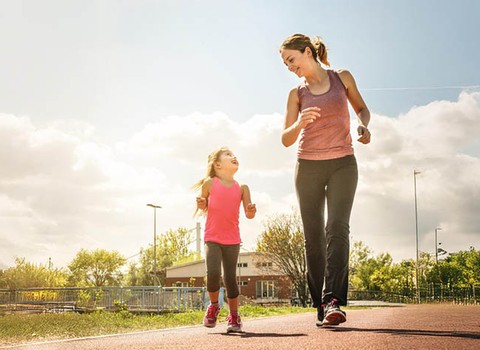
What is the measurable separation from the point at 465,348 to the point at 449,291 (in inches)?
1979

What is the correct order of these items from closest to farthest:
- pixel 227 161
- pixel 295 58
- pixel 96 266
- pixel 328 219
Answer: pixel 328 219
pixel 295 58
pixel 227 161
pixel 96 266

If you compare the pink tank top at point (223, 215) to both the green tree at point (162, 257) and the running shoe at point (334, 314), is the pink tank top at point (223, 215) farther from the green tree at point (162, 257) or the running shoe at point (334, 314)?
the green tree at point (162, 257)

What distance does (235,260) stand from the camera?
5.53m

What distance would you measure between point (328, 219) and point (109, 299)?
22.6 metres

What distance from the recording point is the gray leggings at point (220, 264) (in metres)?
5.42

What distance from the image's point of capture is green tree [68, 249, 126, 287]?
78.6m

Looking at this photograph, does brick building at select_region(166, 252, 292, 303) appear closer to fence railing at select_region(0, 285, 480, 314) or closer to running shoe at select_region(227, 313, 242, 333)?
fence railing at select_region(0, 285, 480, 314)

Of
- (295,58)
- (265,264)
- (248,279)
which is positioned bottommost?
(248,279)

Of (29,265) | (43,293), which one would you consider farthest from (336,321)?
(29,265)

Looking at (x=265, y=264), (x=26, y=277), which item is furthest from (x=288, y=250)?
(x=26, y=277)

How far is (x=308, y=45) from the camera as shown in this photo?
15.5ft

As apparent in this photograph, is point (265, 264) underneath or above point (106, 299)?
above

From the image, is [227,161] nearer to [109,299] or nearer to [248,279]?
[109,299]

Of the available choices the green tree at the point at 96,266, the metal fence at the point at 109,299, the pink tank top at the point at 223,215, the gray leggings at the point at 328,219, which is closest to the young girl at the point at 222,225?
the pink tank top at the point at 223,215
